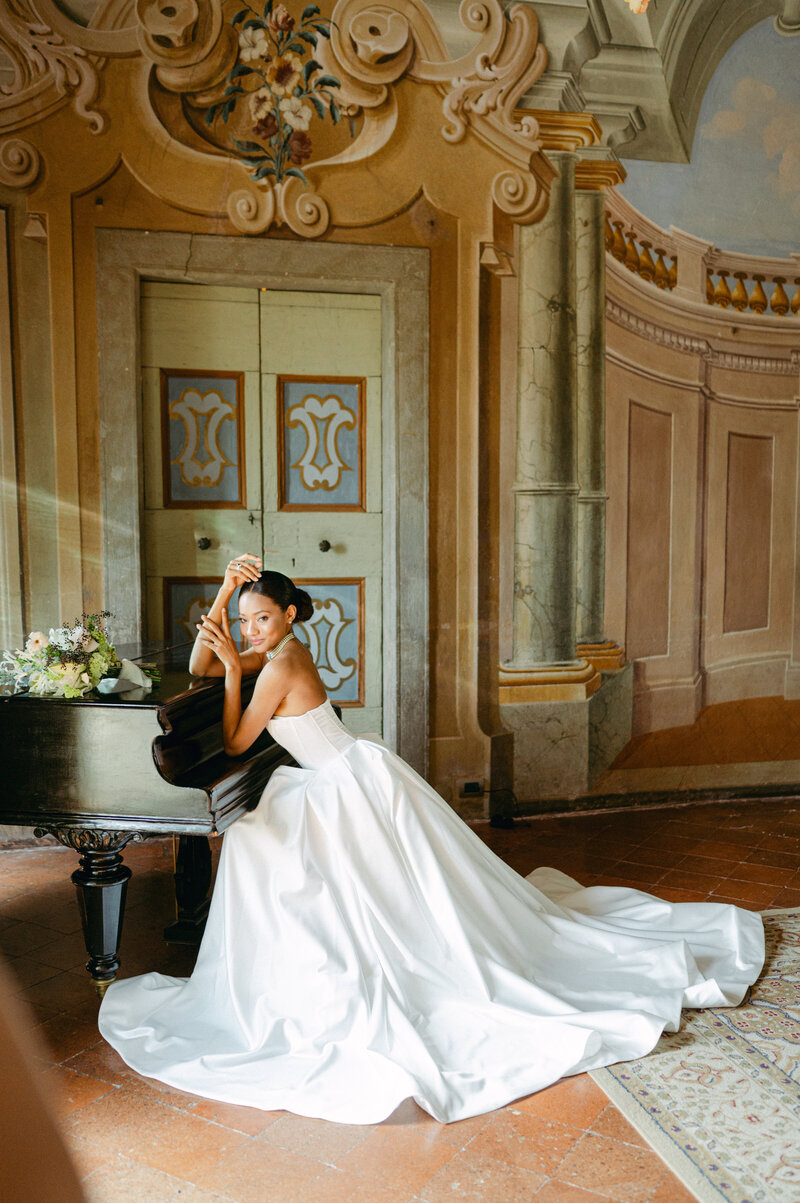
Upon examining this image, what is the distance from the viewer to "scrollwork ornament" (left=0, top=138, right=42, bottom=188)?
502 cm

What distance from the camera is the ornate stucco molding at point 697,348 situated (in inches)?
233

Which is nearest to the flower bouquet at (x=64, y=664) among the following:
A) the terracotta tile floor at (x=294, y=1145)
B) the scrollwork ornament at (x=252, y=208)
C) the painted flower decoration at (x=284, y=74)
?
the terracotta tile floor at (x=294, y=1145)

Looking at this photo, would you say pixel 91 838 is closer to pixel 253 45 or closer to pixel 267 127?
pixel 267 127

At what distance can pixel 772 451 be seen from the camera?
6.33 m

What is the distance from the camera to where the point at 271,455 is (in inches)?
221

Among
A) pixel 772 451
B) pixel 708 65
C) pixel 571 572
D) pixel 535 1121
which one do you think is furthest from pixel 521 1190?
pixel 708 65

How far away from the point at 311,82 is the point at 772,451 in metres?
3.53

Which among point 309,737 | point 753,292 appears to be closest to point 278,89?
point 753,292

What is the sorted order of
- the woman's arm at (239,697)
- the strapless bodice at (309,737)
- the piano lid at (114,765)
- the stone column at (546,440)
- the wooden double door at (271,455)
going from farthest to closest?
1. the stone column at (546,440)
2. the wooden double door at (271,455)
3. the strapless bodice at (309,737)
4. the woman's arm at (239,697)
5. the piano lid at (114,765)

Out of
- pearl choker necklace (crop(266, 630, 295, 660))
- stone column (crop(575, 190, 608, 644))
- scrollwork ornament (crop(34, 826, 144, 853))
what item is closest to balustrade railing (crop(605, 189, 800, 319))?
stone column (crop(575, 190, 608, 644))

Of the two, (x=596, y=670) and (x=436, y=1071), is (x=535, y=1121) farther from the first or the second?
(x=596, y=670)

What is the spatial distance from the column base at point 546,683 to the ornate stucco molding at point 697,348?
2032 mm

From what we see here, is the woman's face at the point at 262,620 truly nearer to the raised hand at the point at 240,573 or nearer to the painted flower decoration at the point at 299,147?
the raised hand at the point at 240,573

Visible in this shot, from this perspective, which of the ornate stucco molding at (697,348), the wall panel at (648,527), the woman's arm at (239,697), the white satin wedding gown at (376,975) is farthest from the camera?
the wall panel at (648,527)
